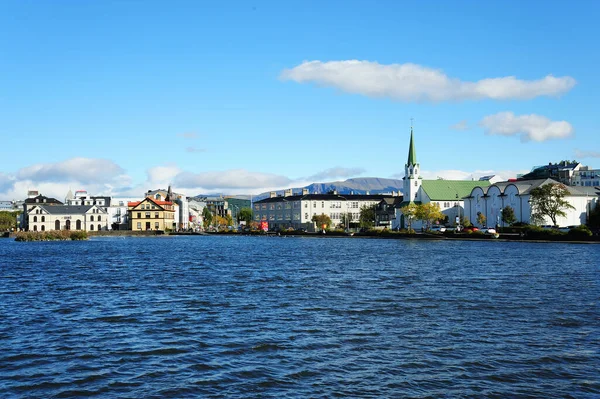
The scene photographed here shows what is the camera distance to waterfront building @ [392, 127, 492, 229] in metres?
159

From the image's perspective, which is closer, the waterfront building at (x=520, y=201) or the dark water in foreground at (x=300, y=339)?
the dark water in foreground at (x=300, y=339)

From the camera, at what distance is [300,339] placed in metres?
19.5

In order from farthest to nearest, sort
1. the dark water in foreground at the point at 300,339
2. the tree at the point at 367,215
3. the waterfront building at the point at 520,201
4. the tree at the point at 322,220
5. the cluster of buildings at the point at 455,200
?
the tree at the point at 322,220 < the tree at the point at 367,215 < the cluster of buildings at the point at 455,200 < the waterfront building at the point at 520,201 < the dark water in foreground at the point at 300,339

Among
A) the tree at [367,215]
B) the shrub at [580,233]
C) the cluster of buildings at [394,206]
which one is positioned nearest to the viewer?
the shrub at [580,233]

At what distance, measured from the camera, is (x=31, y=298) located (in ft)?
97.2

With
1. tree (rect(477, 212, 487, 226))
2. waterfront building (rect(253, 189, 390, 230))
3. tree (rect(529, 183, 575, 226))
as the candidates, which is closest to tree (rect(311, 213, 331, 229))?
waterfront building (rect(253, 189, 390, 230))

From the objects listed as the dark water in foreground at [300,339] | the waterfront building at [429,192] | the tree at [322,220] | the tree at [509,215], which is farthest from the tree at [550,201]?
the dark water in foreground at [300,339]

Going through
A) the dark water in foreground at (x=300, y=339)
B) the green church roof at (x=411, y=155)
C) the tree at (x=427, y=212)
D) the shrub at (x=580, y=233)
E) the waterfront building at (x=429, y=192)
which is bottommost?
the dark water in foreground at (x=300, y=339)

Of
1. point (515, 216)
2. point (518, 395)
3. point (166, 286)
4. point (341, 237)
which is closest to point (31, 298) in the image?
point (166, 286)

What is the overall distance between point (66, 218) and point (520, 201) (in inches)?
4277

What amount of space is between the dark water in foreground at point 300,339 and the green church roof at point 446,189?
12438 centimetres

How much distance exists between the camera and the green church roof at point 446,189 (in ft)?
526

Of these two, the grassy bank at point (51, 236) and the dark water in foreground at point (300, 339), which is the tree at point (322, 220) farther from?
the dark water in foreground at point (300, 339)

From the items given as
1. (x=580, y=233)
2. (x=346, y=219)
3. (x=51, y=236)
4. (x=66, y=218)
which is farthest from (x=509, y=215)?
(x=66, y=218)
